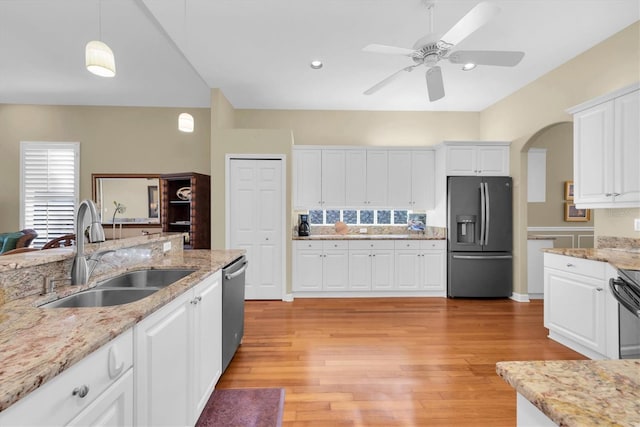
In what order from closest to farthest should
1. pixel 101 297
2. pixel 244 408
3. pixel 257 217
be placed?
pixel 101 297 < pixel 244 408 < pixel 257 217

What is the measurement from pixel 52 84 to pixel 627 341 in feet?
23.8

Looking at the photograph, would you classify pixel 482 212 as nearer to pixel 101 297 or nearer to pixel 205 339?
pixel 205 339

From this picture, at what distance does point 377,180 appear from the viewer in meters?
4.75

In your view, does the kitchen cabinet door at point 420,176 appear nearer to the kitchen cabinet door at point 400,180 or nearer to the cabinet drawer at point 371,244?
the kitchen cabinet door at point 400,180

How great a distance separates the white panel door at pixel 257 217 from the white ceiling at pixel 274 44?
3.92 ft

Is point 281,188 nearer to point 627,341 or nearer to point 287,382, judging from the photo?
point 287,382

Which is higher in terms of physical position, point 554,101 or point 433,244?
point 554,101

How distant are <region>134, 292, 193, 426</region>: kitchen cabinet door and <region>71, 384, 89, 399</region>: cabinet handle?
27cm

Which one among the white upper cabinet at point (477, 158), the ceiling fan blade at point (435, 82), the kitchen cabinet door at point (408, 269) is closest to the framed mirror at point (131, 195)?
the kitchen cabinet door at point (408, 269)

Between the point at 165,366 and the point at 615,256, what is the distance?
340cm

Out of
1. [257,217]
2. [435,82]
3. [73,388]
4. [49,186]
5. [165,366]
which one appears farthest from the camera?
[49,186]

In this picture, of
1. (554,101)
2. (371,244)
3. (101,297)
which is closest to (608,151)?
(554,101)

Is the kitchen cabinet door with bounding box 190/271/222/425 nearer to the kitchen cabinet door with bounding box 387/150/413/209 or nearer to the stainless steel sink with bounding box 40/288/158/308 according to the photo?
the stainless steel sink with bounding box 40/288/158/308

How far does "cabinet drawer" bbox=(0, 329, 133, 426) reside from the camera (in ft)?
2.20
